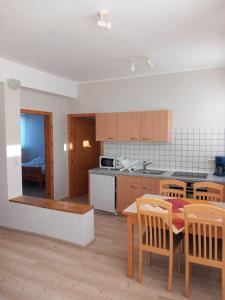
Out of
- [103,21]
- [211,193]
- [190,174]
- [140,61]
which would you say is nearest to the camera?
[103,21]

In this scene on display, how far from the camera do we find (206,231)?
7.04 feet

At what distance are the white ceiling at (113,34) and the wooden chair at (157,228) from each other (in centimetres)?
182

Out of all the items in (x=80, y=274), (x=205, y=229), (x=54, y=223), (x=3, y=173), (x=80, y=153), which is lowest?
(x=80, y=274)

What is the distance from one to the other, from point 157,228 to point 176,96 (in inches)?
107

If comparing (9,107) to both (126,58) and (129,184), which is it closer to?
(126,58)

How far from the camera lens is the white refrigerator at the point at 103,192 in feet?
14.6

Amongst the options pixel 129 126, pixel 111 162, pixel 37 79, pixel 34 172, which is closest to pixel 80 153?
pixel 111 162

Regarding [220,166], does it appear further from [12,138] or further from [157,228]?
[12,138]

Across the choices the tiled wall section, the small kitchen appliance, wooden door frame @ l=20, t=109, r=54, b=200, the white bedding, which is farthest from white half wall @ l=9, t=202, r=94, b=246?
the white bedding

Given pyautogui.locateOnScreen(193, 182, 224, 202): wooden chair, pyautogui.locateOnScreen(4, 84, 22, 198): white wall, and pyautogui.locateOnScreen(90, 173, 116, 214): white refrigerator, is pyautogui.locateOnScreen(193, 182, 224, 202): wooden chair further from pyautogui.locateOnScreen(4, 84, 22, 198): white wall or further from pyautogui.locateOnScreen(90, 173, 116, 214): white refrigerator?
pyautogui.locateOnScreen(4, 84, 22, 198): white wall

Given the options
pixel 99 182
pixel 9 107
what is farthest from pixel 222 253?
pixel 9 107

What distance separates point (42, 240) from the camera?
11.2 ft

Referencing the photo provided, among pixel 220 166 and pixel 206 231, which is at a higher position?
pixel 220 166

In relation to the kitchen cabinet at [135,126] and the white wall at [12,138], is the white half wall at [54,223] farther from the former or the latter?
the kitchen cabinet at [135,126]
